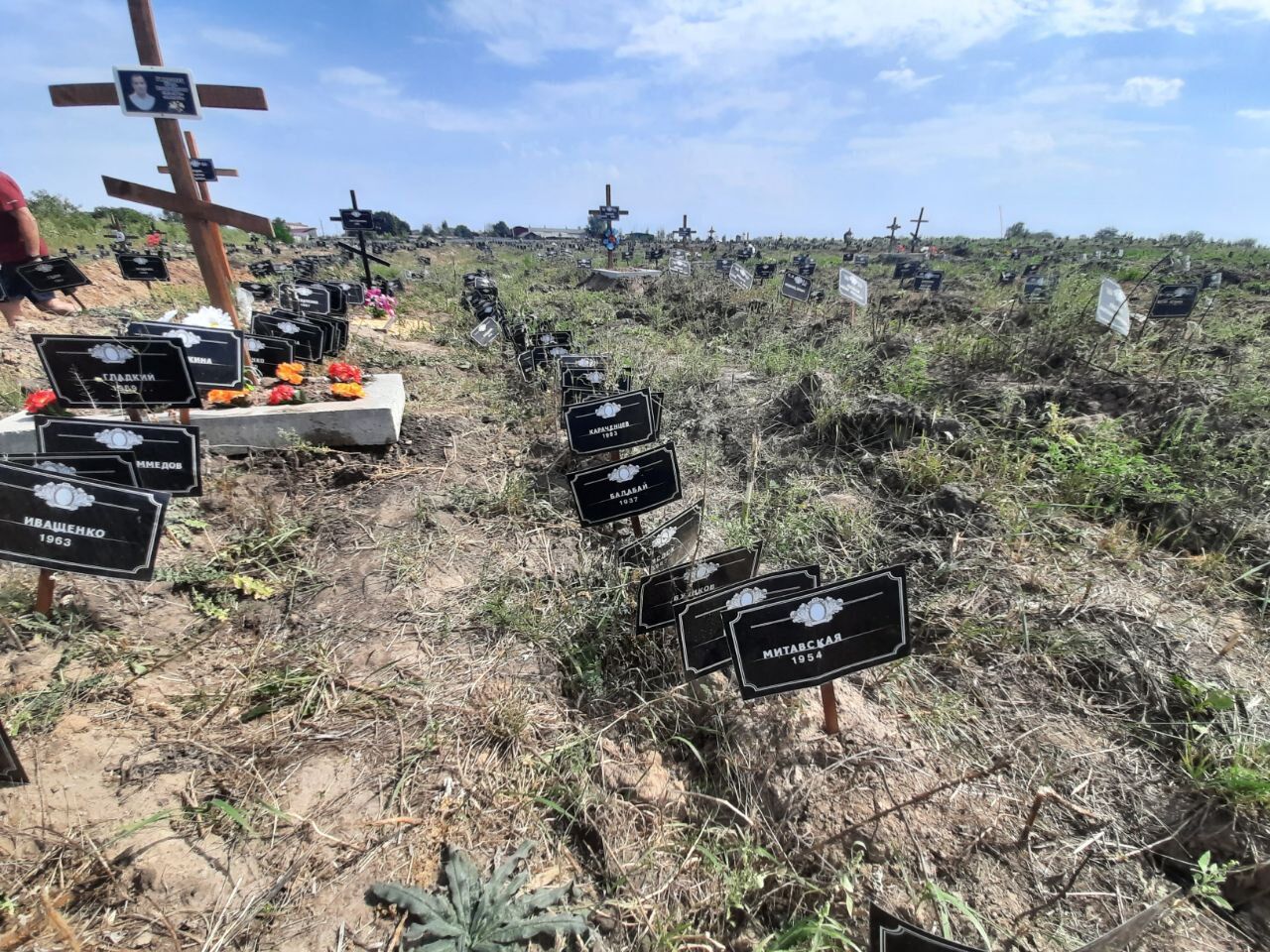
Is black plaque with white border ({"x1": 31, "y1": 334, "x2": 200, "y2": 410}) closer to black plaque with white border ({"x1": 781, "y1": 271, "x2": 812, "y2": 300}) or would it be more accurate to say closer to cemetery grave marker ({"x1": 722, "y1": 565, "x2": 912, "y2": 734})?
cemetery grave marker ({"x1": 722, "y1": 565, "x2": 912, "y2": 734})

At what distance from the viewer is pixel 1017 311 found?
5609 millimetres

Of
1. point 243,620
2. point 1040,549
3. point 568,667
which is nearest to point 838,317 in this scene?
point 1040,549

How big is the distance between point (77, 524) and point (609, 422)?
2.17m

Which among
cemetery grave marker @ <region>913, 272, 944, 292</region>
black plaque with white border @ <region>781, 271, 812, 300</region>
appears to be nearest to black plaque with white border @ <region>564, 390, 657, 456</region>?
black plaque with white border @ <region>781, 271, 812, 300</region>

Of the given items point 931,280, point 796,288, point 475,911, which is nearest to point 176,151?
point 475,911

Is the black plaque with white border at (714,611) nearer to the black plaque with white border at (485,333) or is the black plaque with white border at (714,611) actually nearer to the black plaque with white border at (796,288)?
the black plaque with white border at (485,333)

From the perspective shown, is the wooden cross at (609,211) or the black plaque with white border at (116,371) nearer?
the black plaque with white border at (116,371)

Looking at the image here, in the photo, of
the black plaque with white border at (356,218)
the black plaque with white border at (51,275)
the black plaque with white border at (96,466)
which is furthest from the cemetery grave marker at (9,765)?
the black plaque with white border at (356,218)

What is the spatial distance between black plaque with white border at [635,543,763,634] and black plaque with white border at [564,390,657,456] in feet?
3.62

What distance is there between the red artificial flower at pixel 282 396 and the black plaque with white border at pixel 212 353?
0.67 ft

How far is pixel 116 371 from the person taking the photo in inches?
100.0

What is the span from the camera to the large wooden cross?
3475mm

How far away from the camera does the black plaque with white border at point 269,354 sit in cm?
427

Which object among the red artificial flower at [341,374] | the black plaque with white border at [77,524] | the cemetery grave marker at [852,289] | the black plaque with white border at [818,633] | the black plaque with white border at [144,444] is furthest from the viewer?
the cemetery grave marker at [852,289]
